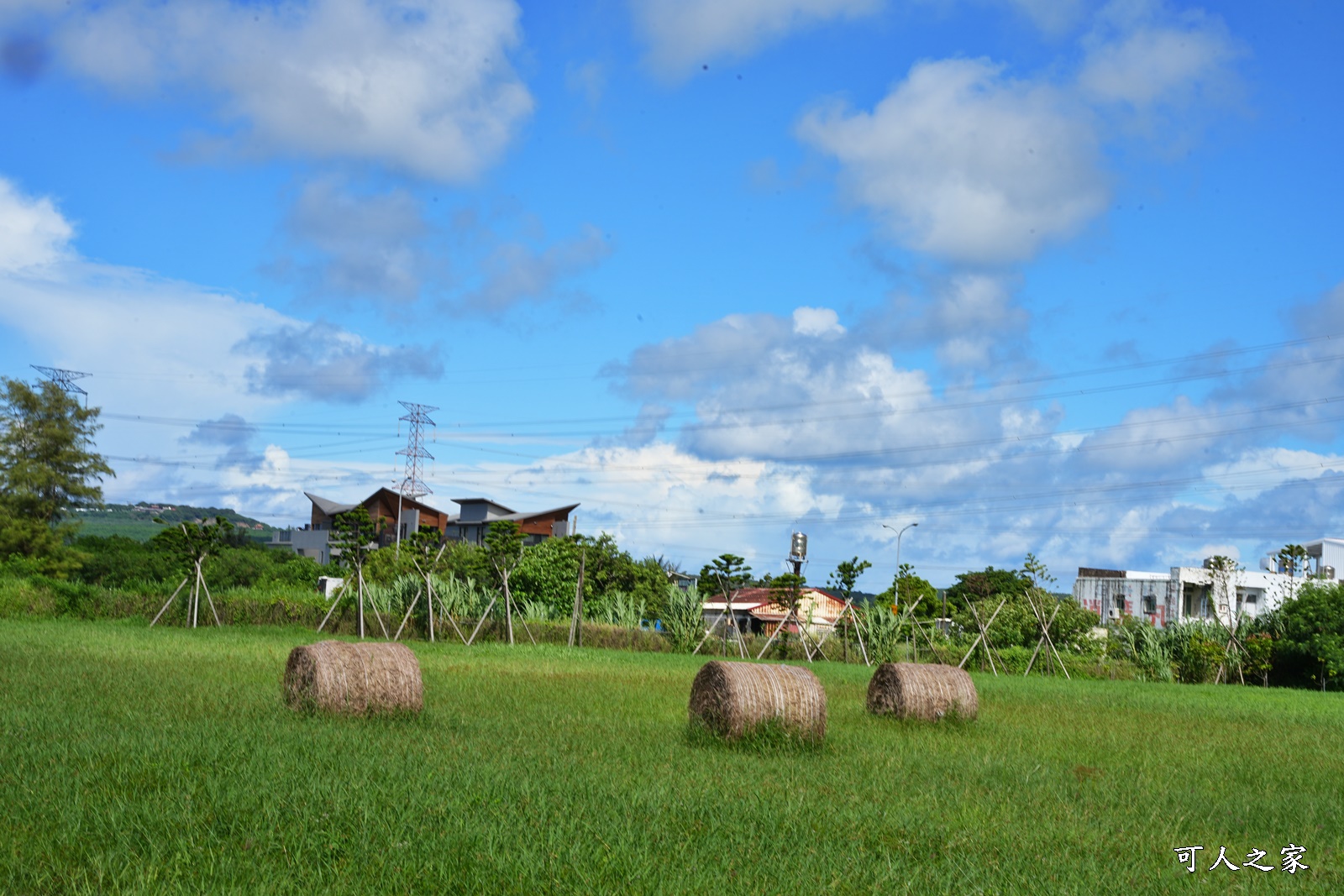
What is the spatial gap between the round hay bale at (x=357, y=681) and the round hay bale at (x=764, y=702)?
135 inches

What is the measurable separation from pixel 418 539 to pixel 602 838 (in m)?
39.0

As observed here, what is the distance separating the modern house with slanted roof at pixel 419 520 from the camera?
298ft

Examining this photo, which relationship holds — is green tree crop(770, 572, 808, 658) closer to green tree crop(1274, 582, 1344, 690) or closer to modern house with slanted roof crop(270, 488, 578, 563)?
green tree crop(1274, 582, 1344, 690)

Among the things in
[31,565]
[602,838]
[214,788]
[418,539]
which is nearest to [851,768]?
[602,838]

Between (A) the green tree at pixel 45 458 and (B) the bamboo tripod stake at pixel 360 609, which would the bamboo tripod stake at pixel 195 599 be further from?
(A) the green tree at pixel 45 458

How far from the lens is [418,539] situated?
44438mm

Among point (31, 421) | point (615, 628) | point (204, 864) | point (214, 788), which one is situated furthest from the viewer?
point (31, 421)

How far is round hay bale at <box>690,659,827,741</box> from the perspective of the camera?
1146 centimetres

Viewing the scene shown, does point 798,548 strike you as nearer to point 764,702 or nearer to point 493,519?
point 764,702

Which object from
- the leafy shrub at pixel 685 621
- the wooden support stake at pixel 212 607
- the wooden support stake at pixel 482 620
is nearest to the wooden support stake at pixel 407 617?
the wooden support stake at pixel 482 620

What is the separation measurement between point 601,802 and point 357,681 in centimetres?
557

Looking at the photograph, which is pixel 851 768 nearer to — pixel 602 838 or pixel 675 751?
pixel 675 751

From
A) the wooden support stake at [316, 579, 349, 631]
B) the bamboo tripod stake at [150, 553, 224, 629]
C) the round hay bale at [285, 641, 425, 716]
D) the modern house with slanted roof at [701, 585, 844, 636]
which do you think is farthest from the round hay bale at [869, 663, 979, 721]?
the modern house with slanted roof at [701, 585, 844, 636]

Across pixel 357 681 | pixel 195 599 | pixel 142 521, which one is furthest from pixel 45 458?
pixel 142 521
